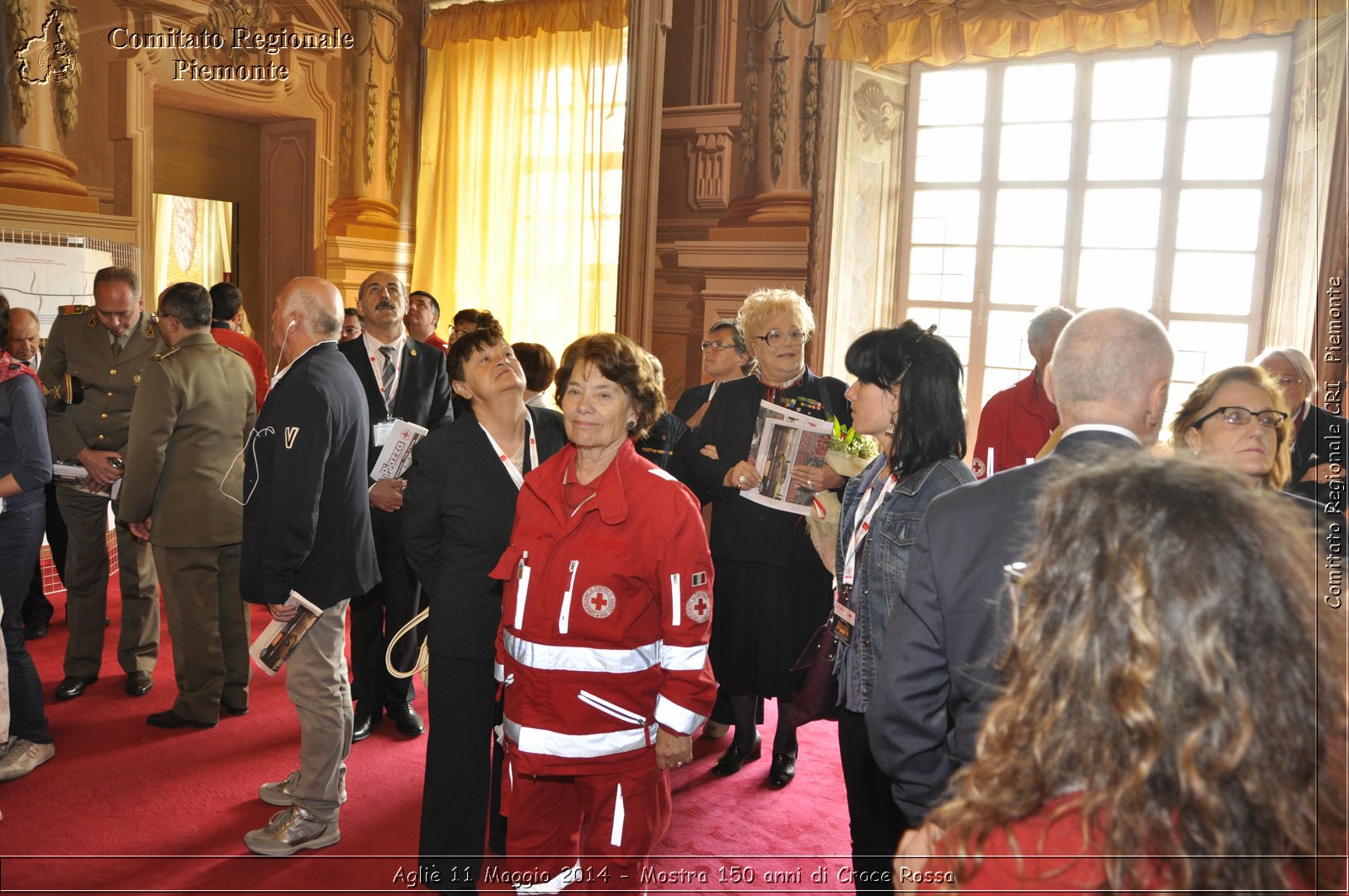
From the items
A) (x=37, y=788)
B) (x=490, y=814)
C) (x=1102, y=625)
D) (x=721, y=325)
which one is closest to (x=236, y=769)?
(x=37, y=788)

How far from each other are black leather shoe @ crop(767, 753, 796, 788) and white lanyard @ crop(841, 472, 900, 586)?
1.53m

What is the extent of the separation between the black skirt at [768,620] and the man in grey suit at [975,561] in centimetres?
186

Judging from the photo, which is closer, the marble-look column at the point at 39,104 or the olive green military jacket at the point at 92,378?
the olive green military jacket at the point at 92,378

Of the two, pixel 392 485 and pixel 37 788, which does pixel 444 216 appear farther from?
pixel 37 788

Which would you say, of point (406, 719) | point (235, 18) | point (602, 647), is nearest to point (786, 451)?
point (602, 647)

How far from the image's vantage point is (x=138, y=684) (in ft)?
14.1

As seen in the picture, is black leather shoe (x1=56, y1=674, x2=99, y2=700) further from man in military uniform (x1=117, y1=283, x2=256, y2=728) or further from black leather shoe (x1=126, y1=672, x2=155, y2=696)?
man in military uniform (x1=117, y1=283, x2=256, y2=728)

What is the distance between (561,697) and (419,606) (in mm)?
2242

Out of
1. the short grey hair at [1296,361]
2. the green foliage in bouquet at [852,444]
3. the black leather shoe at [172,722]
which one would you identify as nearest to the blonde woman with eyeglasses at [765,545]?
the green foliage in bouquet at [852,444]

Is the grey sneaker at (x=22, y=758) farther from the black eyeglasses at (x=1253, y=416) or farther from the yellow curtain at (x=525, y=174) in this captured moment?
the yellow curtain at (x=525, y=174)

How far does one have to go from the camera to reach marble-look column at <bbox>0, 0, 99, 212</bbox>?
5.95m

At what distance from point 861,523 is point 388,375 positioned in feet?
8.44

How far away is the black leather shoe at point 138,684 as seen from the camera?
14.1ft

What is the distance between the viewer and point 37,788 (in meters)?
3.41
